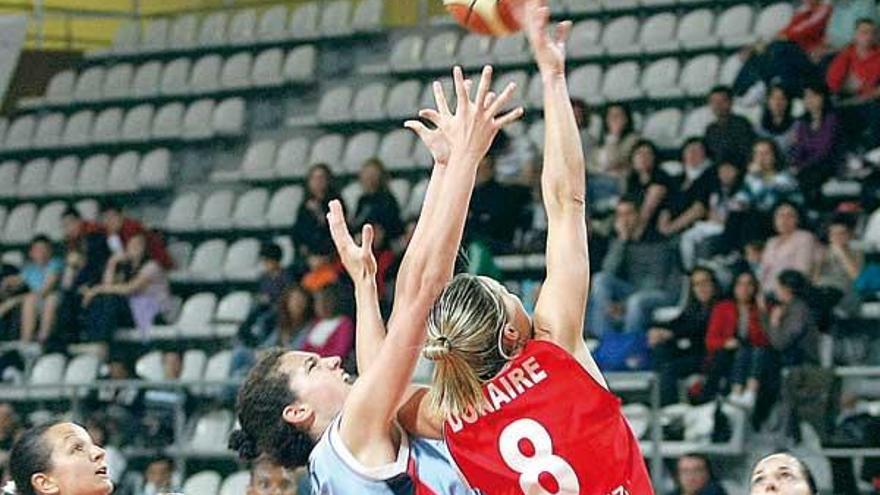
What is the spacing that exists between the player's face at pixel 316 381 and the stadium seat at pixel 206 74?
11.1m

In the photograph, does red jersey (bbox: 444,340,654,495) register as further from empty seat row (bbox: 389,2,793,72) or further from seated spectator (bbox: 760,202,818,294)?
empty seat row (bbox: 389,2,793,72)

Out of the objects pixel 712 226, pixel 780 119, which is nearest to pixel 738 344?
pixel 712 226

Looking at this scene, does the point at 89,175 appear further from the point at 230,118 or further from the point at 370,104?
the point at 370,104

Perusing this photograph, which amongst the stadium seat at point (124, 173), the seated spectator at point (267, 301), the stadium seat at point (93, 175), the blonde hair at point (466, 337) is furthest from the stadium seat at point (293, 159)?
the blonde hair at point (466, 337)

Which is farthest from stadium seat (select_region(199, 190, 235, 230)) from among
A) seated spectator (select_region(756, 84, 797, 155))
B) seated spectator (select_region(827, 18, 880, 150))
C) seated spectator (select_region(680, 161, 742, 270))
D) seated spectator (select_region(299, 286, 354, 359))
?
seated spectator (select_region(827, 18, 880, 150))

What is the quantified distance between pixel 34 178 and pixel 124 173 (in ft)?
2.68

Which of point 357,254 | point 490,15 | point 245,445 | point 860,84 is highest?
point 860,84

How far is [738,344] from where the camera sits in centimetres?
954

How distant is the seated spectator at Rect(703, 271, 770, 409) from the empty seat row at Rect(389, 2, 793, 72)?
2.97 meters

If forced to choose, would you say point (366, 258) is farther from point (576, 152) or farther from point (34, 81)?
point (34, 81)

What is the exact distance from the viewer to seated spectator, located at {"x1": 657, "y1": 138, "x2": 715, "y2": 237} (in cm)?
→ 1058

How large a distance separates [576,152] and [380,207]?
7387 mm

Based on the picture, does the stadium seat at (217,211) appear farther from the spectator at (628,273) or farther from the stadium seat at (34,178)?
the spectator at (628,273)

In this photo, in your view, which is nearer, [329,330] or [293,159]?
[329,330]
